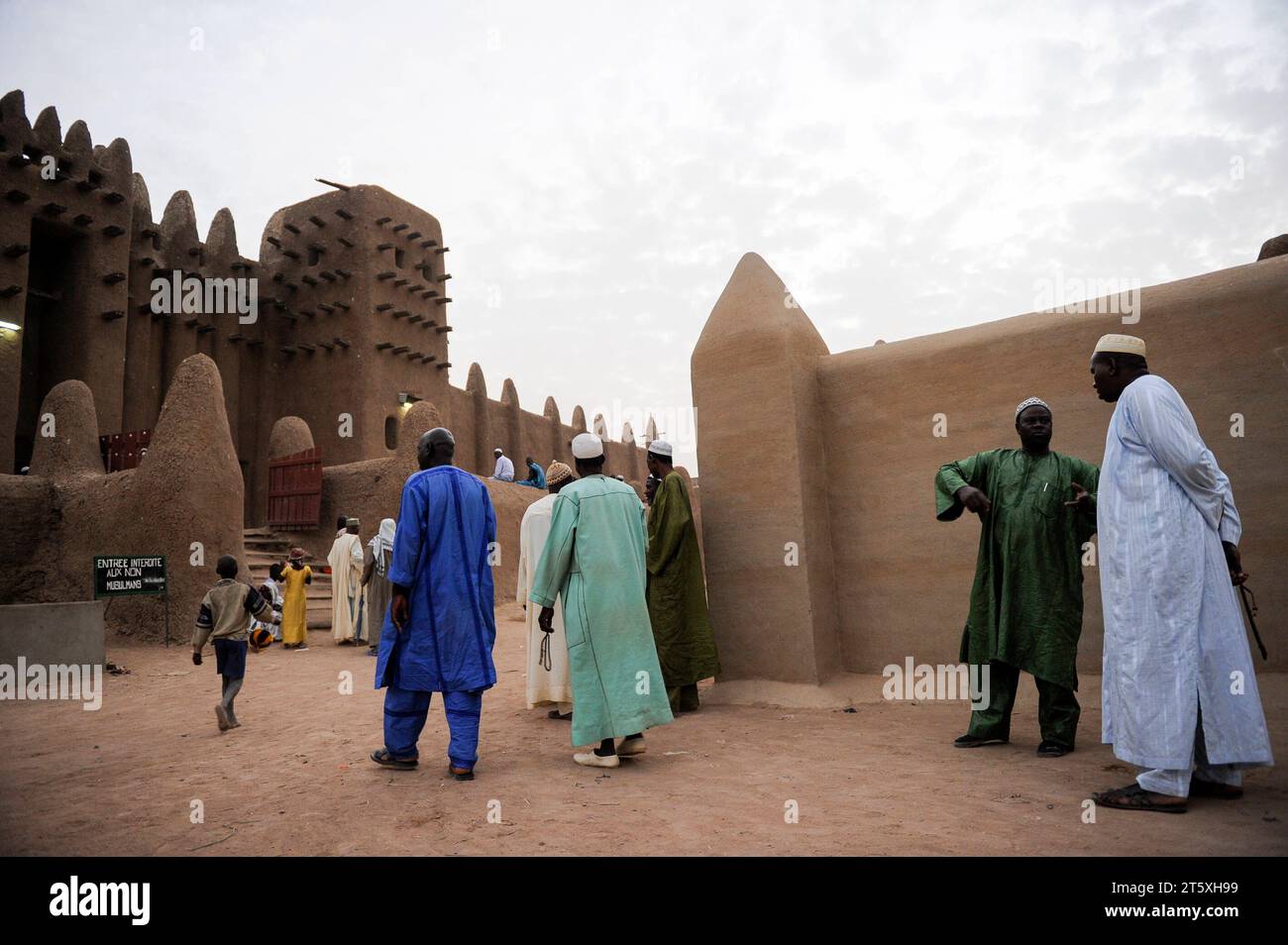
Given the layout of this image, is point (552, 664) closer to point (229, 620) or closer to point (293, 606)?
point (229, 620)

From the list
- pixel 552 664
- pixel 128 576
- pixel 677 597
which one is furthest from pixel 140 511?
pixel 677 597

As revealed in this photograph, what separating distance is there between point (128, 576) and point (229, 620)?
5574mm

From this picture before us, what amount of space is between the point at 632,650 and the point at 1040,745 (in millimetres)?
2156

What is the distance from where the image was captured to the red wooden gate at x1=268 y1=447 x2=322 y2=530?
595 inches

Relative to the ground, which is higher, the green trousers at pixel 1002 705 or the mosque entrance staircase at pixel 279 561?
the mosque entrance staircase at pixel 279 561

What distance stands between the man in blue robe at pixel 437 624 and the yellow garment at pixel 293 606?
26.3ft

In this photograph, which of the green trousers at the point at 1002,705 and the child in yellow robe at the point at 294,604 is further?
the child in yellow robe at the point at 294,604

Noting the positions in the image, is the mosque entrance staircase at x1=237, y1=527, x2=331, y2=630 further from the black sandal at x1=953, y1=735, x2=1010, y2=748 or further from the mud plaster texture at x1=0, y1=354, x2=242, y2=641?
the black sandal at x1=953, y1=735, x2=1010, y2=748

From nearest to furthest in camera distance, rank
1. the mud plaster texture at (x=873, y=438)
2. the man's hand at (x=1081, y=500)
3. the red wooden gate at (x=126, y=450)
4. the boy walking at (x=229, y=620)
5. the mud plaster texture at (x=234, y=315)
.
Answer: the man's hand at (x=1081, y=500) → the mud plaster texture at (x=873, y=438) → the boy walking at (x=229, y=620) → the red wooden gate at (x=126, y=450) → the mud plaster texture at (x=234, y=315)

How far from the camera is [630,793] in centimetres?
363

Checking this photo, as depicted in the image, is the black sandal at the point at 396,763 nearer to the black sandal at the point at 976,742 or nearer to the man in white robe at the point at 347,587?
the black sandal at the point at 976,742

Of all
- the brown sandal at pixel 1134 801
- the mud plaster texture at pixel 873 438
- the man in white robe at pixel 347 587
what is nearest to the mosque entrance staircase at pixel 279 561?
the man in white robe at pixel 347 587

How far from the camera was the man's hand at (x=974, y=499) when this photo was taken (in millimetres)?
4277
